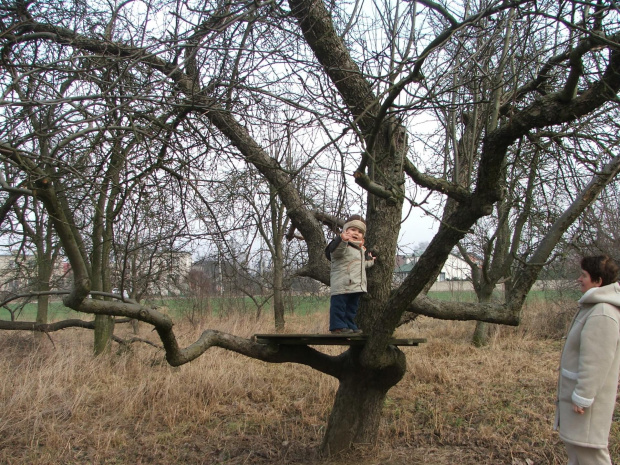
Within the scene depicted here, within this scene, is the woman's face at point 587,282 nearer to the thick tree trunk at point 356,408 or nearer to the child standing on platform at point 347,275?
the child standing on platform at point 347,275

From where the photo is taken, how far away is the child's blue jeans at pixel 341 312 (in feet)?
13.6

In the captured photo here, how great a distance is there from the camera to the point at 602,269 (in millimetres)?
3018

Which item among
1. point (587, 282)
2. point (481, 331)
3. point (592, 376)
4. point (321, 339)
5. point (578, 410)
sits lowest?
point (481, 331)

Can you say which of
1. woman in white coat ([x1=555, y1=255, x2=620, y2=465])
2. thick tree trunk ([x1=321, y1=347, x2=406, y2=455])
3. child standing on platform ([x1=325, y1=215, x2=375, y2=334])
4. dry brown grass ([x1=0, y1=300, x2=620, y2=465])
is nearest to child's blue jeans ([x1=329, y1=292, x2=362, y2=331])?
child standing on platform ([x1=325, y1=215, x2=375, y2=334])

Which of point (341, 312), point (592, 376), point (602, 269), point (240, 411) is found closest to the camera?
point (592, 376)

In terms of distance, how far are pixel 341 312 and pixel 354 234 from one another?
66cm

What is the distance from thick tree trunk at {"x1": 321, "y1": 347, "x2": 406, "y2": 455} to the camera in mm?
4520

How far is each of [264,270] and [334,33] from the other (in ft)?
28.3

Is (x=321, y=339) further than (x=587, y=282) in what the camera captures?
Yes

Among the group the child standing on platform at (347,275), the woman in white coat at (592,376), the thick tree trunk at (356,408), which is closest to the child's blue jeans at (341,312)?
the child standing on platform at (347,275)

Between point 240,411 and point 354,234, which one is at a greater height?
point 354,234

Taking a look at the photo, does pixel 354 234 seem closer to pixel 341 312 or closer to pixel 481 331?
pixel 341 312

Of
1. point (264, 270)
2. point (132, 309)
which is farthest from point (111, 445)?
point (264, 270)

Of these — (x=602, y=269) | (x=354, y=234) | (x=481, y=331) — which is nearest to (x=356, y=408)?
(x=354, y=234)
